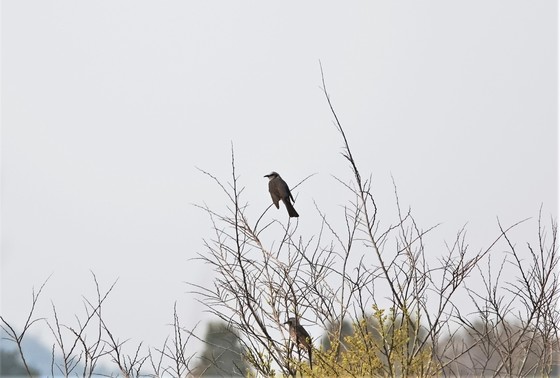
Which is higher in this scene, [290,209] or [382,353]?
[290,209]

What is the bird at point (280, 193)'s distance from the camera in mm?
6457

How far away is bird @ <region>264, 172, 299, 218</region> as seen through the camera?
6.46 metres

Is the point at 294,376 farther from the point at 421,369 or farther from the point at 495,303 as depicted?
the point at 495,303

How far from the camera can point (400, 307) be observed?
459cm

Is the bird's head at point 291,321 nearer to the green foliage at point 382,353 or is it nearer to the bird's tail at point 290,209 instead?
the green foliage at point 382,353

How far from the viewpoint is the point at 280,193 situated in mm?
6539

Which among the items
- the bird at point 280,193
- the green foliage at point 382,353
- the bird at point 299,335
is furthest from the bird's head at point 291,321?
the bird at point 280,193

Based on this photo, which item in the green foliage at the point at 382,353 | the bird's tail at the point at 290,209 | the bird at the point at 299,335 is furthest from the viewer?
the bird's tail at the point at 290,209

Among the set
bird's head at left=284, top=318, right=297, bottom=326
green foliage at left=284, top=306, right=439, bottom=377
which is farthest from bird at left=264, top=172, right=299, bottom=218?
green foliage at left=284, top=306, right=439, bottom=377

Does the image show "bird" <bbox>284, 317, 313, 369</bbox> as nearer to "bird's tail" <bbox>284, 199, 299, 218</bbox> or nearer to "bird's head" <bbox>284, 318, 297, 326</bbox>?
"bird's head" <bbox>284, 318, 297, 326</bbox>

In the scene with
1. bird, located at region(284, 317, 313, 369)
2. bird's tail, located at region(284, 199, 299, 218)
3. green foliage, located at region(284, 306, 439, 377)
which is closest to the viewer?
green foliage, located at region(284, 306, 439, 377)

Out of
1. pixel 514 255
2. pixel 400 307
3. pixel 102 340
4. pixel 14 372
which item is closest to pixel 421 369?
pixel 400 307

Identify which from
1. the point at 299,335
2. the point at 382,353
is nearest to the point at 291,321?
the point at 299,335

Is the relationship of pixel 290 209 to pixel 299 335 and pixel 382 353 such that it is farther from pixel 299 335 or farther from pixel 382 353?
pixel 382 353
